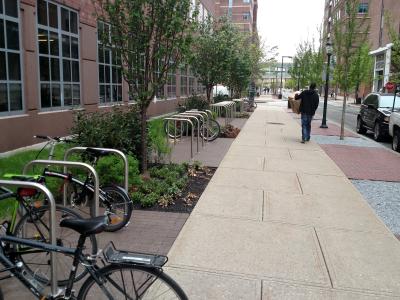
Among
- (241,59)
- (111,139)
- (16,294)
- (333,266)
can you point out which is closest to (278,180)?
(111,139)

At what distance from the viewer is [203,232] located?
528cm

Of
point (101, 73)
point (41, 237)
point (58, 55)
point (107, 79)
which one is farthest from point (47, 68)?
point (41, 237)

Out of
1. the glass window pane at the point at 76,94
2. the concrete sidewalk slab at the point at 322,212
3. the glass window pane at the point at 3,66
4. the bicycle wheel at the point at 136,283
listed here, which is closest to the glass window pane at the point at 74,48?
the glass window pane at the point at 76,94

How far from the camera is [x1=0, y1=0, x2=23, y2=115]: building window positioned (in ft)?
33.6

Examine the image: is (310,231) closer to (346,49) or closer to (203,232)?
(203,232)

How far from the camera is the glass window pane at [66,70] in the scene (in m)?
13.0

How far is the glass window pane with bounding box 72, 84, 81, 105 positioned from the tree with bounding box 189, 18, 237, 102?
15.0ft

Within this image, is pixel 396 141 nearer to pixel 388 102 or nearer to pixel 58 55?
pixel 388 102

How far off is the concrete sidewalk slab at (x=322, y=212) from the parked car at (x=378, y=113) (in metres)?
8.97

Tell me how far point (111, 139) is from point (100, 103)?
8.67 m

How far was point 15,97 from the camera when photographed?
1083 centimetres

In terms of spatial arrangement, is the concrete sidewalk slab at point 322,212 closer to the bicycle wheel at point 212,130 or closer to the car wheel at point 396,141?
the bicycle wheel at point 212,130

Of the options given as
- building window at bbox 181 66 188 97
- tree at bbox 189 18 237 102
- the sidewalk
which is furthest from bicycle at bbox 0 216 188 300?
building window at bbox 181 66 188 97

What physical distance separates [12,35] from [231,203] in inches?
285
